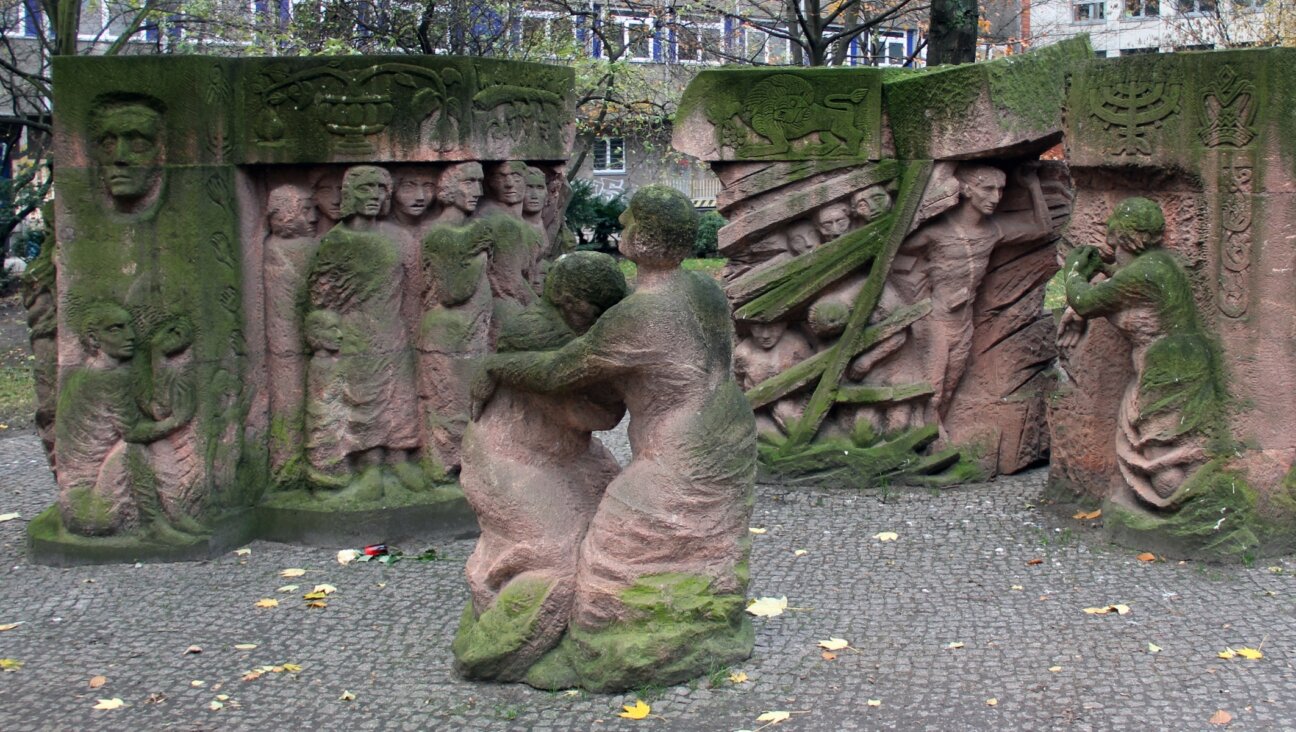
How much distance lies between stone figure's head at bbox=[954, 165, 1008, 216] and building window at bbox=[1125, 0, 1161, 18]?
18.2 meters

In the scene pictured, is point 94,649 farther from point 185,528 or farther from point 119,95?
point 119,95

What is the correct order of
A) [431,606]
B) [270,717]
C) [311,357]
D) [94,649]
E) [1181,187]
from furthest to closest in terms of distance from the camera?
[311,357]
[1181,187]
[431,606]
[94,649]
[270,717]

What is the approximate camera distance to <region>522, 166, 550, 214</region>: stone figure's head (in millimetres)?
8242

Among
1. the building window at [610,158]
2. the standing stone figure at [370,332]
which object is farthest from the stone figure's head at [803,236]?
the building window at [610,158]

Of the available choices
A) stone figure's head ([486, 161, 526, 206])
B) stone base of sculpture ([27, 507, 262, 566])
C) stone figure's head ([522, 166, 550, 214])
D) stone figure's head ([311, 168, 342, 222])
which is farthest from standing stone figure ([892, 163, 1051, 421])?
stone base of sculpture ([27, 507, 262, 566])

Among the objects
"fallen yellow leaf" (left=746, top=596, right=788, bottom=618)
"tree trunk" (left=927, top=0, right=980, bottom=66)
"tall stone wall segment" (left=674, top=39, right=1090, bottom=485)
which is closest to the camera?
"fallen yellow leaf" (left=746, top=596, right=788, bottom=618)

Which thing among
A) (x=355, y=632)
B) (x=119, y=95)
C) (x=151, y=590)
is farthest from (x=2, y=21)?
(x=355, y=632)

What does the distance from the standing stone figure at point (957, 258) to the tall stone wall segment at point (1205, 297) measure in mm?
1439

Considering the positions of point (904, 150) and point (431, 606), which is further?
point (904, 150)

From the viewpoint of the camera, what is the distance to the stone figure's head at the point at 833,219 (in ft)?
30.2

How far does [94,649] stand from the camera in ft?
20.5

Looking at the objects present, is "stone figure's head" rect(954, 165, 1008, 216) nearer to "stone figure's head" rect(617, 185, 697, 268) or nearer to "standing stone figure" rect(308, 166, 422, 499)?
"standing stone figure" rect(308, 166, 422, 499)

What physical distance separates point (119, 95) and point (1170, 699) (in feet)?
19.3

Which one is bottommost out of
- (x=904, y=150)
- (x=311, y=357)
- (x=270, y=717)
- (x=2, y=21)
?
(x=270, y=717)
